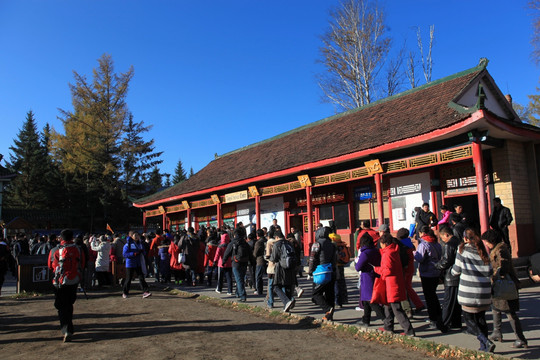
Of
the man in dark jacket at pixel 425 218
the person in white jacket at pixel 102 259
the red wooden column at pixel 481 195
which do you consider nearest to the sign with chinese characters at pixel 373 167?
the man in dark jacket at pixel 425 218

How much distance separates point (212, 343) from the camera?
598cm

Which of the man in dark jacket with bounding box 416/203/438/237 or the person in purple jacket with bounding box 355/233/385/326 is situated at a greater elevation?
the man in dark jacket with bounding box 416/203/438/237

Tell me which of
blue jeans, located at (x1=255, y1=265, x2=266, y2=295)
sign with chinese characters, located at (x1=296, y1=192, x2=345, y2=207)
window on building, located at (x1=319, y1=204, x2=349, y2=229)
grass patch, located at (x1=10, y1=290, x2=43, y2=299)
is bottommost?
grass patch, located at (x1=10, y1=290, x2=43, y2=299)

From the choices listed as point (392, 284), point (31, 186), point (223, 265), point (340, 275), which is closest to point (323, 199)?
point (223, 265)

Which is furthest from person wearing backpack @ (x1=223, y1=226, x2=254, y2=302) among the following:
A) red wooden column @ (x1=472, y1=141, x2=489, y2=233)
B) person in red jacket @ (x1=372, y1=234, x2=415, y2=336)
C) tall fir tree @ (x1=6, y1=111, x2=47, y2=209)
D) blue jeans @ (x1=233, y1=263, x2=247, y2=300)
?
tall fir tree @ (x1=6, y1=111, x2=47, y2=209)

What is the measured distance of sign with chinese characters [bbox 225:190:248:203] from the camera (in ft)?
65.5

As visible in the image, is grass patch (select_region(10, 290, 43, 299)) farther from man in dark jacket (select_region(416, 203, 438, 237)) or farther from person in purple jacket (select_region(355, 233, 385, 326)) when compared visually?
man in dark jacket (select_region(416, 203, 438, 237))

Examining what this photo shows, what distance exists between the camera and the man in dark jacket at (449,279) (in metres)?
5.80

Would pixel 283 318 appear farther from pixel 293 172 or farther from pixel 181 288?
pixel 293 172

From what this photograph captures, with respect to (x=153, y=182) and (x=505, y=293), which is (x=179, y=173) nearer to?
(x=153, y=182)

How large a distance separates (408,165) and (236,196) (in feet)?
32.2

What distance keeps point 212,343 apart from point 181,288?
6.42 meters

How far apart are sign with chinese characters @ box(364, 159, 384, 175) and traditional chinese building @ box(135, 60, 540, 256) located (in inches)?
1.4

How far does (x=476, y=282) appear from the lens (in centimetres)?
505
